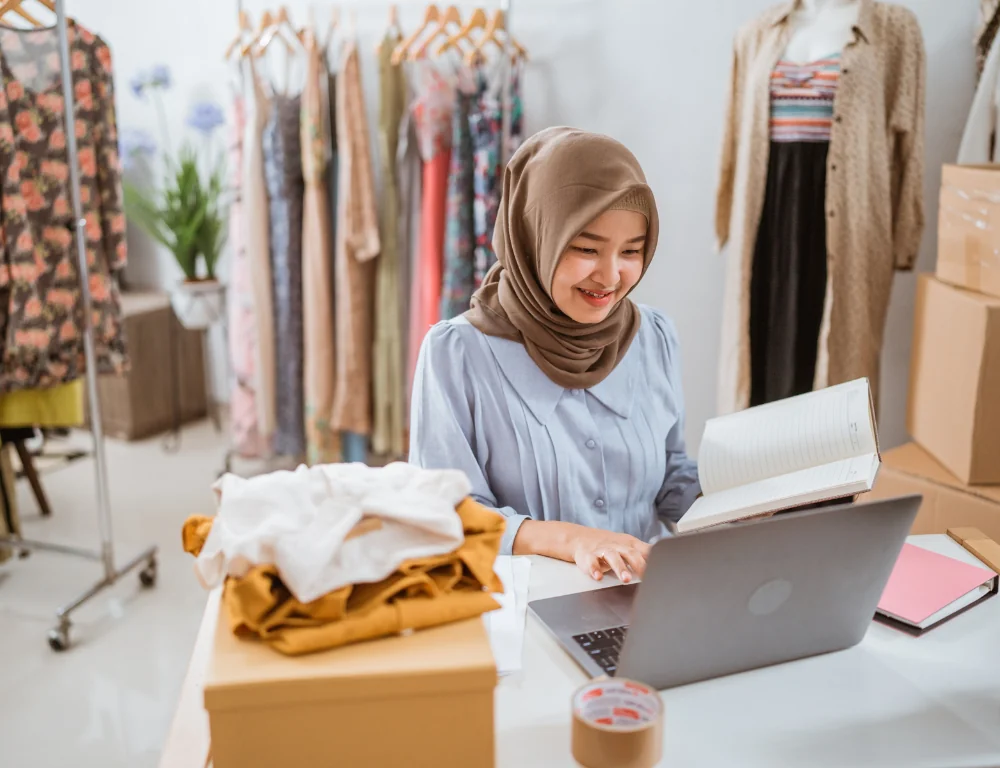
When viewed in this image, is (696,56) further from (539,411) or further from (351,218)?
(539,411)

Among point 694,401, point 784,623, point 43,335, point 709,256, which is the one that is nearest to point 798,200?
point 709,256

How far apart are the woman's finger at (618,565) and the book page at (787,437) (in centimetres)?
19

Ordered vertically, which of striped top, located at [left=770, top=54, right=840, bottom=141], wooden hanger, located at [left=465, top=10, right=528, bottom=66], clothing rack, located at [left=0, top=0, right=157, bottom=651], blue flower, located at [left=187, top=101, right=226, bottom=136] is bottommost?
clothing rack, located at [left=0, top=0, right=157, bottom=651]

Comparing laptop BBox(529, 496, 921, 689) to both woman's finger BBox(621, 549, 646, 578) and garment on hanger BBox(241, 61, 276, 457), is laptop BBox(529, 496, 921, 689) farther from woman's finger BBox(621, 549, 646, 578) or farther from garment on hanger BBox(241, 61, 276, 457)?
garment on hanger BBox(241, 61, 276, 457)

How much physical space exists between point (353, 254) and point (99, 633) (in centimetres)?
134

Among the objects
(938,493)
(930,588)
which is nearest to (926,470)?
(938,493)

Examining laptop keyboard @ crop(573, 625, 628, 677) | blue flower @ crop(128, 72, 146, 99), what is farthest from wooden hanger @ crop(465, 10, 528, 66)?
laptop keyboard @ crop(573, 625, 628, 677)

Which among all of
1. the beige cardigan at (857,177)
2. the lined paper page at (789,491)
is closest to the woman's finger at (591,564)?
the lined paper page at (789,491)

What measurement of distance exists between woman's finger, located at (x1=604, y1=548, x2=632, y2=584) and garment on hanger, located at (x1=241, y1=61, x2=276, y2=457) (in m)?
2.18

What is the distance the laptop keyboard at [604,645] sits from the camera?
102 cm

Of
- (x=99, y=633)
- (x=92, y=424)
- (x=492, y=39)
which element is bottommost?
(x=99, y=633)

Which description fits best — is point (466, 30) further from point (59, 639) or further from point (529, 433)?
point (59, 639)

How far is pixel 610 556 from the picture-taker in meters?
1.23

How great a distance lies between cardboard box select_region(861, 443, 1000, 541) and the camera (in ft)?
6.26
